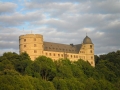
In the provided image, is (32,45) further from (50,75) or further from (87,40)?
(87,40)

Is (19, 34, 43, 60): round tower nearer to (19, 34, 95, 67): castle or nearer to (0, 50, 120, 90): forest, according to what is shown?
(19, 34, 95, 67): castle

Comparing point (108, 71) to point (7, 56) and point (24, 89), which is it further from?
point (24, 89)

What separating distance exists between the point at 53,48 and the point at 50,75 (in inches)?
1209

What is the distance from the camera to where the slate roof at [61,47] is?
110550 mm

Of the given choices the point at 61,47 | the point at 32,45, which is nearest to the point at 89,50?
the point at 61,47

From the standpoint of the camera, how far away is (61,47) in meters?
118

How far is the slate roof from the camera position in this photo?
4352 inches

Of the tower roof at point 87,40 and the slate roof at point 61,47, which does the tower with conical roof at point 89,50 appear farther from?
the slate roof at point 61,47

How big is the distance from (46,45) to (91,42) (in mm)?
22585

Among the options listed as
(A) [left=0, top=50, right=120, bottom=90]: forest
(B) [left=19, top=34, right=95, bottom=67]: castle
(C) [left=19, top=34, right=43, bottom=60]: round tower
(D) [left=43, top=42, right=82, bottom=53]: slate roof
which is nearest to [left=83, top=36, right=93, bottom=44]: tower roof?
(B) [left=19, top=34, right=95, bottom=67]: castle

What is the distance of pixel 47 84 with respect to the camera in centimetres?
6988

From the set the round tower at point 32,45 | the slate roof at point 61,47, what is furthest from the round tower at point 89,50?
the round tower at point 32,45

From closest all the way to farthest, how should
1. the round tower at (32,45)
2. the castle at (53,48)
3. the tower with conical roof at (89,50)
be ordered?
the round tower at (32,45)
the castle at (53,48)
the tower with conical roof at (89,50)

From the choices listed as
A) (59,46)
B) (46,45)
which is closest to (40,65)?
(46,45)
